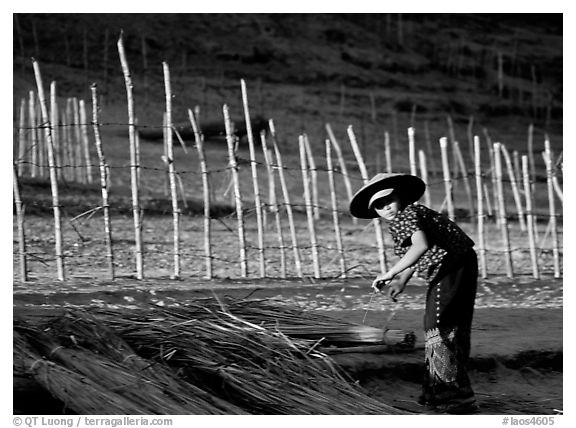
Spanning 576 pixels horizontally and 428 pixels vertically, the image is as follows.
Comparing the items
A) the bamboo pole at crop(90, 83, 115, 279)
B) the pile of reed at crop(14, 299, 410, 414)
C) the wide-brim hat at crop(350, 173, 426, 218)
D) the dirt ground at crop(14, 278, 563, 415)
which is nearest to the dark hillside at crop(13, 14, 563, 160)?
the bamboo pole at crop(90, 83, 115, 279)

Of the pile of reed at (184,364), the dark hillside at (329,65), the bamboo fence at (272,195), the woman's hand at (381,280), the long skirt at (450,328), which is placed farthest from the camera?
the dark hillside at (329,65)

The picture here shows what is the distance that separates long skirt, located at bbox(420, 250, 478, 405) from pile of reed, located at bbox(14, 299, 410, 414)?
243mm

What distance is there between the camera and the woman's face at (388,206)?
382 cm

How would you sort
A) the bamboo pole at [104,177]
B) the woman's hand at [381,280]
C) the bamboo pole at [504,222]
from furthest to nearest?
the bamboo pole at [504,222] < the bamboo pole at [104,177] < the woman's hand at [381,280]

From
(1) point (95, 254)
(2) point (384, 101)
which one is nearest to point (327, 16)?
(2) point (384, 101)

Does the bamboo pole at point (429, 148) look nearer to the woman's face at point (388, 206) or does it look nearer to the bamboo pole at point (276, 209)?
the bamboo pole at point (276, 209)

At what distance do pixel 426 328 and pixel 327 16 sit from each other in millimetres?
14331

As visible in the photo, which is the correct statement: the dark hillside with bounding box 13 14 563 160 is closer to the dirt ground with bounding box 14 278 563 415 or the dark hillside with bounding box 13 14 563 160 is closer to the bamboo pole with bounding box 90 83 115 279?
the bamboo pole with bounding box 90 83 115 279

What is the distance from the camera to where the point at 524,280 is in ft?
22.9

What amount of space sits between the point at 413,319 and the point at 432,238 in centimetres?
161

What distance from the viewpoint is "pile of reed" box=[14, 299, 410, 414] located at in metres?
3.67

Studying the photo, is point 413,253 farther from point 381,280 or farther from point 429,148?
point 429,148

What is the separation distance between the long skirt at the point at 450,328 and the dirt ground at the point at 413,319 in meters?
0.19

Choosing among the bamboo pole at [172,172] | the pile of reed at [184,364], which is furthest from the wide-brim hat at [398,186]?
the bamboo pole at [172,172]
